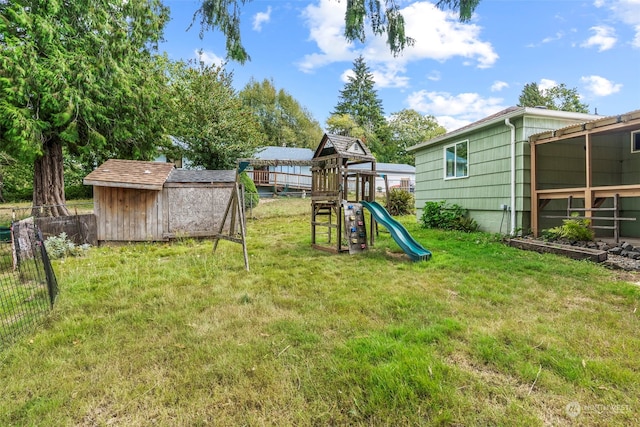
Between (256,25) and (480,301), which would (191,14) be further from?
(480,301)

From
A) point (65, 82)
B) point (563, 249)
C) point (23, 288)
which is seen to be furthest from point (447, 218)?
point (65, 82)

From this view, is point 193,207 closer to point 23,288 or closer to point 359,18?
point 23,288

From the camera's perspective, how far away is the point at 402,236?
19.2ft

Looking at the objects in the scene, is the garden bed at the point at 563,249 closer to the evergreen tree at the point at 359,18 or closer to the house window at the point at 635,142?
the house window at the point at 635,142

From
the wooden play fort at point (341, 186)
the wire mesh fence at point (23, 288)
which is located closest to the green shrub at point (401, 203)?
the wooden play fort at point (341, 186)

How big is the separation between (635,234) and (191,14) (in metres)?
10.2

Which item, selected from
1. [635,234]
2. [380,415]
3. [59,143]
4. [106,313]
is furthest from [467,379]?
[59,143]

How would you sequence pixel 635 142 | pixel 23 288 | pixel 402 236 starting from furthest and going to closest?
pixel 635 142
pixel 402 236
pixel 23 288

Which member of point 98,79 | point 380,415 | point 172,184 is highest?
point 98,79

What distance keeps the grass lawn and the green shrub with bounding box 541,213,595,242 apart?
1769 mm

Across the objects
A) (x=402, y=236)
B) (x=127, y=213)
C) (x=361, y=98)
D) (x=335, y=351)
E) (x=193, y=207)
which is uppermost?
(x=361, y=98)

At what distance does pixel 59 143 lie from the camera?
866 centimetres

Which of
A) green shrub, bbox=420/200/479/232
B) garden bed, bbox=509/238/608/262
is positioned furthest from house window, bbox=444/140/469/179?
garden bed, bbox=509/238/608/262

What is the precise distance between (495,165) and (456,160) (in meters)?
1.56
